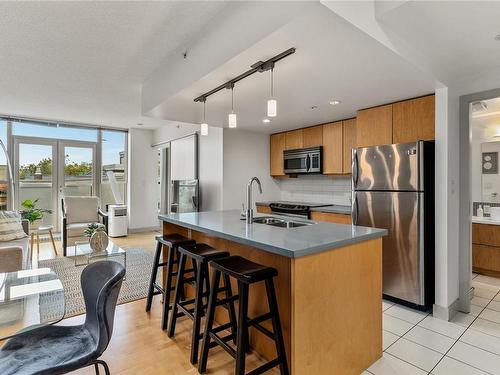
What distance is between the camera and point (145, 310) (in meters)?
2.86

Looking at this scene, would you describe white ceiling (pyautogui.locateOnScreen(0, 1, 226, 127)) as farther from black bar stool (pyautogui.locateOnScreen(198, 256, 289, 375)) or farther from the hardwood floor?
the hardwood floor

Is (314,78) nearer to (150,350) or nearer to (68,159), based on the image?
(150,350)

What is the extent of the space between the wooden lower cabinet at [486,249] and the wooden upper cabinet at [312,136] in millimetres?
2404

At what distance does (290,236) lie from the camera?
189 centimetres

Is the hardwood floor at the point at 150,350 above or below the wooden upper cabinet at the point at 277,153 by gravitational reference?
below

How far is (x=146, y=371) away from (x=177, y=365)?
0.67 ft

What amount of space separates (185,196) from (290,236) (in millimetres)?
3660

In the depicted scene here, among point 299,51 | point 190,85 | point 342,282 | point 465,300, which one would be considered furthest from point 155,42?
point 465,300

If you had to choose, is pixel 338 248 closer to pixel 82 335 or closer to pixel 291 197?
pixel 82 335

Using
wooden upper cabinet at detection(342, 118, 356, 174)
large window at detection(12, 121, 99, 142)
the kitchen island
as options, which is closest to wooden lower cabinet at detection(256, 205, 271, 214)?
wooden upper cabinet at detection(342, 118, 356, 174)

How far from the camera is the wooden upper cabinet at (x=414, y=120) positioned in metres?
2.89

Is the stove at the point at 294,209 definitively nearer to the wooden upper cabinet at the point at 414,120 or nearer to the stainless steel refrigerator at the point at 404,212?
the stainless steel refrigerator at the point at 404,212

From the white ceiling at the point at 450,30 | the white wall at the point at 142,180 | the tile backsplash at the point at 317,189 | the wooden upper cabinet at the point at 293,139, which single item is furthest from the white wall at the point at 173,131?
the white ceiling at the point at 450,30

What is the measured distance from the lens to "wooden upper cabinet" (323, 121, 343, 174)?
13.7 feet
